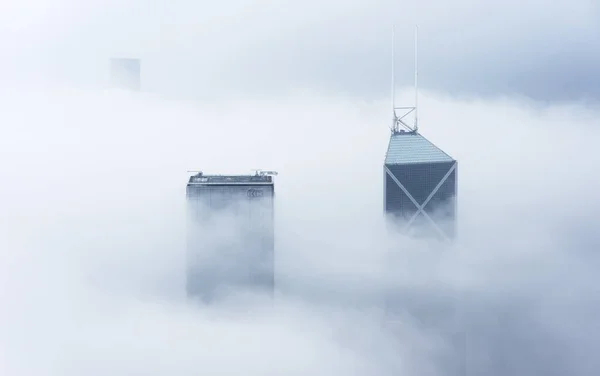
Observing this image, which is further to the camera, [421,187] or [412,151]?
[421,187]

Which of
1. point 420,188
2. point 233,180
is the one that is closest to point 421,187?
point 420,188

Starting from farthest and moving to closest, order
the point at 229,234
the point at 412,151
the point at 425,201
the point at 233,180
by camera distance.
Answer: the point at 425,201, the point at 412,151, the point at 229,234, the point at 233,180

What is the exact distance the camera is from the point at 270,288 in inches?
1364

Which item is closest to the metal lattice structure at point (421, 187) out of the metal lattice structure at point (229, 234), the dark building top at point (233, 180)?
the metal lattice structure at point (229, 234)

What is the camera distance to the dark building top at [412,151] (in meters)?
40.1

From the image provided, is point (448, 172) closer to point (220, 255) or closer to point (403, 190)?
point (403, 190)

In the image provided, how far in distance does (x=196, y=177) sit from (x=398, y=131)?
39.1ft

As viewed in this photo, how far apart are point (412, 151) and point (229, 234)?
12.6 m

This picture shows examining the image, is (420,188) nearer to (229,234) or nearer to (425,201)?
(425,201)

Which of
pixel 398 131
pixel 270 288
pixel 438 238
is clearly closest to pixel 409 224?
pixel 438 238

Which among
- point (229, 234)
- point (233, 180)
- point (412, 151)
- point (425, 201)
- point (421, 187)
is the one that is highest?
point (412, 151)

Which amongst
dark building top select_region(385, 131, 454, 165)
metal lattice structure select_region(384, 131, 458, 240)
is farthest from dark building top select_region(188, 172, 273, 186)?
metal lattice structure select_region(384, 131, 458, 240)

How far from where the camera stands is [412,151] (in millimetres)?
40875

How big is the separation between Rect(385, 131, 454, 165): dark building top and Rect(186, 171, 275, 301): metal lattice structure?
395 inches
